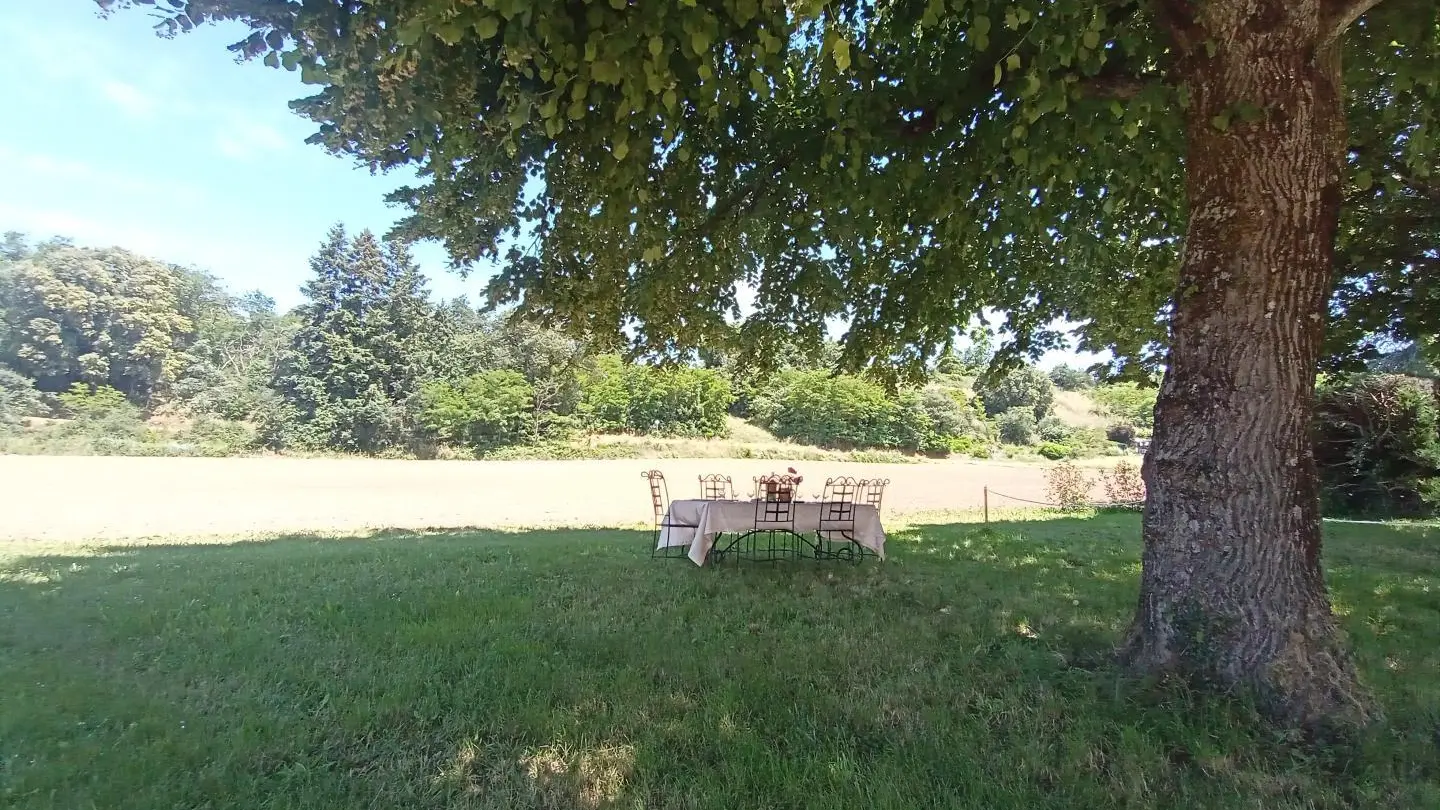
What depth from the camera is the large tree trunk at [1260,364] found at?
327 cm

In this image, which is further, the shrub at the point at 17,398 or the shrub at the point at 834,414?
the shrub at the point at 834,414

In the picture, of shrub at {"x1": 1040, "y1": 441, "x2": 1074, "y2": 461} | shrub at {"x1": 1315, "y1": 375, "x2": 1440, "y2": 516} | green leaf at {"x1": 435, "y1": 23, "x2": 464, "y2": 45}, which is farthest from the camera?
shrub at {"x1": 1040, "y1": 441, "x2": 1074, "y2": 461}

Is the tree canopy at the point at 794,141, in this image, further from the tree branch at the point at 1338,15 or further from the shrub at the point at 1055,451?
the shrub at the point at 1055,451

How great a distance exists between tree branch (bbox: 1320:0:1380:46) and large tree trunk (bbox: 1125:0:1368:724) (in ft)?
0.09

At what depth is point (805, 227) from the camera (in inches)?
207

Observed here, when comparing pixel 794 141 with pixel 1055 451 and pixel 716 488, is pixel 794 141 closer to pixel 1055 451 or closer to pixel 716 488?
pixel 716 488

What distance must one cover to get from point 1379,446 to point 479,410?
133ft

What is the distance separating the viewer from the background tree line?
41.0m

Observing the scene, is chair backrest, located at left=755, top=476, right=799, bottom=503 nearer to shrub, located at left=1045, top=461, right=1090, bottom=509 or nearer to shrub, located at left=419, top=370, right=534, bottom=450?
shrub, located at left=1045, top=461, right=1090, bottom=509

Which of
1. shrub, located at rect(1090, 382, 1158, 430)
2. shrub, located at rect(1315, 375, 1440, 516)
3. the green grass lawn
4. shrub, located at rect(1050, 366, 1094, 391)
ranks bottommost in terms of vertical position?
the green grass lawn

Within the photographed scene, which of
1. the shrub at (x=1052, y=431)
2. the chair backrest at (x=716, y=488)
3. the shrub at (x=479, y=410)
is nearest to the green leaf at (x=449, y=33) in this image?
the chair backrest at (x=716, y=488)

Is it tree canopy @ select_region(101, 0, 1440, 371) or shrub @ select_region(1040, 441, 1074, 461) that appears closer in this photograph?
tree canopy @ select_region(101, 0, 1440, 371)

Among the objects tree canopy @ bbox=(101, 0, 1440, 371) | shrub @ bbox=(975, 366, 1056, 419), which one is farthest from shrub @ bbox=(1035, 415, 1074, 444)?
tree canopy @ bbox=(101, 0, 1440, 371)

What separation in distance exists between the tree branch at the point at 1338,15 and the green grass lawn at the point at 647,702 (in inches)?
135
